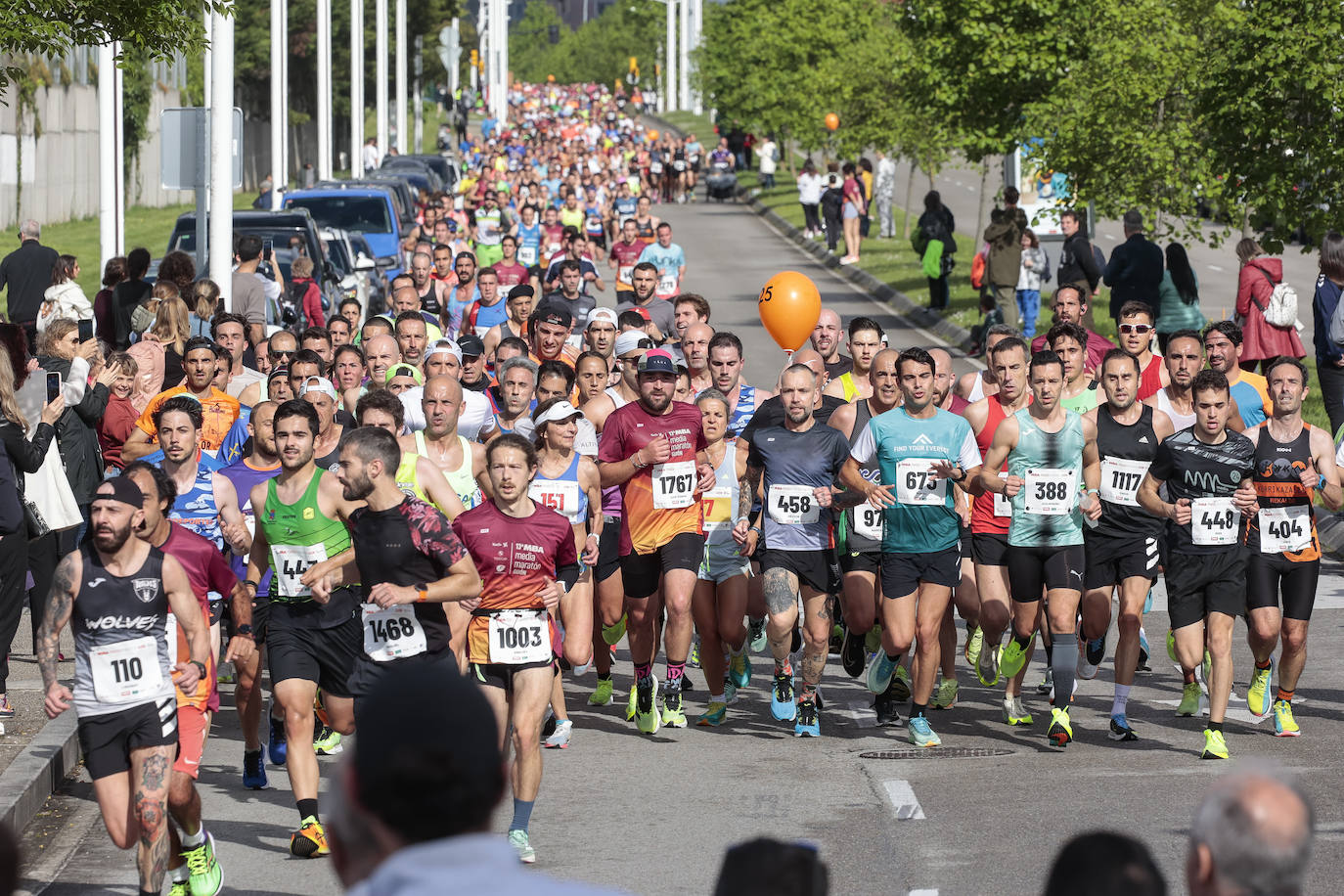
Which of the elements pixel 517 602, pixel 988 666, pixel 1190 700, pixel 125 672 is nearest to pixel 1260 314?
pixel 988 666

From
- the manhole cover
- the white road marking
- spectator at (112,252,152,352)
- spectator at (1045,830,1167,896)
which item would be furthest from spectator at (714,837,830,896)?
spectator at (112,252,152,352)

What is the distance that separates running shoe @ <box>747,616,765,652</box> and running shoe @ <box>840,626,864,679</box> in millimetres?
507

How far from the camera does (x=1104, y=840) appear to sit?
363 cm

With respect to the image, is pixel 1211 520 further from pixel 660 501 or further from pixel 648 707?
pixel 648 707

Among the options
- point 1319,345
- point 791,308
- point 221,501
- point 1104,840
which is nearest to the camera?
point 1104,840

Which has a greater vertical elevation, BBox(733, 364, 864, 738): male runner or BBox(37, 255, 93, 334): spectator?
BBox(37, 255, 93, 334): spectator

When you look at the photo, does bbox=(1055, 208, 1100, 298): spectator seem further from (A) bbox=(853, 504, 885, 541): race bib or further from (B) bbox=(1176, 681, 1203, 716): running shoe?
(A) bbox=(853, 504, 885, 541): race bib

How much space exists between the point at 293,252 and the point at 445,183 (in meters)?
31.7

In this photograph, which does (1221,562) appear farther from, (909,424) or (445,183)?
(445,183)

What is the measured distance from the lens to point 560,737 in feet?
35.5

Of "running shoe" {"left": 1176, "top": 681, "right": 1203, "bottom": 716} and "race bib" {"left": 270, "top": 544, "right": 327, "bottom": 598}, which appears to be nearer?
"race bib" {"left": 270, "top": 544, "right": 327, "bottom": 598}

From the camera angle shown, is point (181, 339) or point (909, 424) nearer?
point (909, 424)

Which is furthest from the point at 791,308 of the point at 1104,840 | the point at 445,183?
the point at 445,183

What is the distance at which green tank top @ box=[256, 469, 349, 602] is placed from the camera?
8.91m
